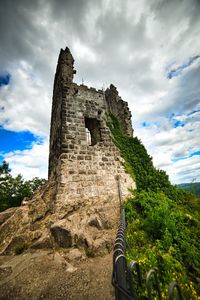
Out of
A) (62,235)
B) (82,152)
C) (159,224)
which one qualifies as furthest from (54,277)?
(82,152)

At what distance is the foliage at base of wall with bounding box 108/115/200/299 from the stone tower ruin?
0.68 metres

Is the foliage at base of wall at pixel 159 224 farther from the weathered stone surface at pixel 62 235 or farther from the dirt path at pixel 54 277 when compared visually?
the weathered stone surface at pixel 62 235

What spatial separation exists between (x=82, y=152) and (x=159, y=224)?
4019 mm

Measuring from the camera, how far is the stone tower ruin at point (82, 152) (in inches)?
241

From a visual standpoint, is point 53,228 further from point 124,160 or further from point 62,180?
point 124,160

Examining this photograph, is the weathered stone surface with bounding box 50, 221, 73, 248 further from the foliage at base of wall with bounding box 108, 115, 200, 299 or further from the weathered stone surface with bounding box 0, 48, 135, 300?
the foliage at base of wall with bounding box 108, 115, 200, 299

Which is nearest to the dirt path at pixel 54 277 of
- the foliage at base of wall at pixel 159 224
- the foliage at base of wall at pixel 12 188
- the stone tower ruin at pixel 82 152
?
the foliage at base of wall at pixel 159 224

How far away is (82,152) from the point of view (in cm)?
682

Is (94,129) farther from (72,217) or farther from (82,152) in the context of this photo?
(72,217)

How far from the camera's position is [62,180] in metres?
5.96

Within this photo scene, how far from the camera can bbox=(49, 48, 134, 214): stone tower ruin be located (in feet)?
20.1

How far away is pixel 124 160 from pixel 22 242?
17.4 feet

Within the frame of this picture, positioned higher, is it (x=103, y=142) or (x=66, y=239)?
(x=103, y=142)

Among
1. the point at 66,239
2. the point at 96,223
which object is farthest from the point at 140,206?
the point at 66,239
